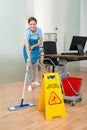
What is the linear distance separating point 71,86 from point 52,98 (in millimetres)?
610

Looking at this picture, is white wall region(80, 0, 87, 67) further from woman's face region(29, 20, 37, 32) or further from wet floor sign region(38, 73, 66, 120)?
wet floor sign region(38, 73, 66, 120)

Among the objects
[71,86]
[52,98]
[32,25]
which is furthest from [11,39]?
[52,98]

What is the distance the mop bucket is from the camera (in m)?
3.31

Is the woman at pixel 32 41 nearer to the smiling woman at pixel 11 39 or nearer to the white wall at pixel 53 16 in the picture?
the smiling woman at pixel 11 39

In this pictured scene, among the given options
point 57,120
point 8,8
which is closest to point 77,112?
point 57,120

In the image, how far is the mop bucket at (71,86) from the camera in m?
3.31

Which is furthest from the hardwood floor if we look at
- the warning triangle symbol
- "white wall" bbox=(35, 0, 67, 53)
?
"white wall" bbox=(35, 0, 67, 53)

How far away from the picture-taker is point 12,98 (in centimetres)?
371

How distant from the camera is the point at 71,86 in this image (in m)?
3.31

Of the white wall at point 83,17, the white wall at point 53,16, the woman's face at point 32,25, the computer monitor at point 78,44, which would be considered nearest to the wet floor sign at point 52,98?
the computer monitor at point 78,44

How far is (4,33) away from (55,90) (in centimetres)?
242

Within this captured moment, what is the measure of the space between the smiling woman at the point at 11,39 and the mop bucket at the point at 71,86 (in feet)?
6.20

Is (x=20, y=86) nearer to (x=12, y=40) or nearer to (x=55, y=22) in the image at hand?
(x=12, y=40)

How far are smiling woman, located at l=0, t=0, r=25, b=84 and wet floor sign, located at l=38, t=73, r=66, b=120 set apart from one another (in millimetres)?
2206
